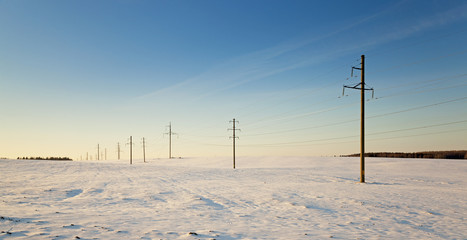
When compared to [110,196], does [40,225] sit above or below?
above

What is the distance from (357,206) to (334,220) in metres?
3.52

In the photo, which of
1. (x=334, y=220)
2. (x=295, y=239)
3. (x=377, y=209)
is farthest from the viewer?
(x=377, y=209)

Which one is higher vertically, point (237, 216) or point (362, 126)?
point (362, 126)

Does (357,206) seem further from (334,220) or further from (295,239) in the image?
(295,239)

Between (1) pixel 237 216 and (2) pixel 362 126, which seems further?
(2) pixel 362 126

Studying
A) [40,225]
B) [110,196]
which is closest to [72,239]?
[40,225]

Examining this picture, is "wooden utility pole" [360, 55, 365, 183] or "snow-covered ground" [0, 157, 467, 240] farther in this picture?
"wooden utility pole" [360, 55, 365, 183]

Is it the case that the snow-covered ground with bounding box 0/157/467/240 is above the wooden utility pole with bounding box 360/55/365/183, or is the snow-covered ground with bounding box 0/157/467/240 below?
below

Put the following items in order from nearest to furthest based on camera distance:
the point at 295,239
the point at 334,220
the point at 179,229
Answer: the point at 295,239 < the point at 179,229 < the point at 334,220

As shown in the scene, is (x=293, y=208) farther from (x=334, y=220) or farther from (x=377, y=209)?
(x=377, y=209)

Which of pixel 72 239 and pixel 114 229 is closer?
pixel 72 239

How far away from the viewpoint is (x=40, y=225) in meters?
8.29

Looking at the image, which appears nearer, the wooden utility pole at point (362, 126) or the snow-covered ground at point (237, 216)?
the snow-covered ground at point (237, 216)

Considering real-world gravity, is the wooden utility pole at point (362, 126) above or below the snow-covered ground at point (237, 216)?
above
